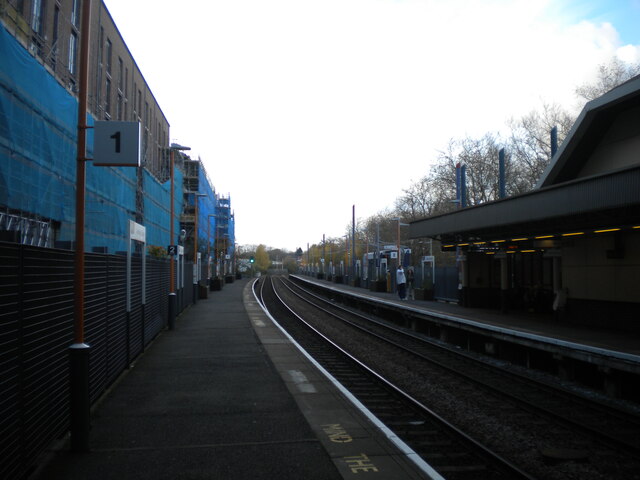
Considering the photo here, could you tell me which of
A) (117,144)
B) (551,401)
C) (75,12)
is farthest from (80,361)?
(75,12)

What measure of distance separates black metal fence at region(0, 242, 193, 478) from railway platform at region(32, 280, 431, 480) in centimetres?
37

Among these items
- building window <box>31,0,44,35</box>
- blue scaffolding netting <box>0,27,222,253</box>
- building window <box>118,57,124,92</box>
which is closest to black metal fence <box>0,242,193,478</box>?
blue scaffolding netting <box>0,27,222,253</box>

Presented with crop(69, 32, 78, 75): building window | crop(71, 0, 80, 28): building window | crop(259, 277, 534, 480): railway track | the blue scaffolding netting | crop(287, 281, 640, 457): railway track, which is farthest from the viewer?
crop(69, 32, 78, 75): building window

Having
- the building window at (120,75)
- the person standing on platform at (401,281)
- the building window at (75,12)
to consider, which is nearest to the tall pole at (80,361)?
the building window at (75,12)

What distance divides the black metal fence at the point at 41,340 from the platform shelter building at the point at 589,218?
10.0 m

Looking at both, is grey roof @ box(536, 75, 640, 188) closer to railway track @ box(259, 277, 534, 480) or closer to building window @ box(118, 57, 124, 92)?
railway track @ box(259, 277, 534, 480)

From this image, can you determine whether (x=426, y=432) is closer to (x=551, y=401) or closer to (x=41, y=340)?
(x=551, y=401)

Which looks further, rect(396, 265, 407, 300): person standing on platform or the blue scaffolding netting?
rect(396, 265, 407, 300): person standing on platform

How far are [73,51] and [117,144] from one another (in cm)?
2261

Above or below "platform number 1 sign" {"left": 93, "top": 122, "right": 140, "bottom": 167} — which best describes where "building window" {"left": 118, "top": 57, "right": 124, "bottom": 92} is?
above

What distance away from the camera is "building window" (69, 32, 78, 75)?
25.4 metres

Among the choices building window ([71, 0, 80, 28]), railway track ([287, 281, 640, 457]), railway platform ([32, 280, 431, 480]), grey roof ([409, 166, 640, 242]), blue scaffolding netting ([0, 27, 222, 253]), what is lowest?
railway track ([287, 281, 640, 457])

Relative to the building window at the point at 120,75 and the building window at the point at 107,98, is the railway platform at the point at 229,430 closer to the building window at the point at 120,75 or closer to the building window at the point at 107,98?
the building window at the point at 107,98

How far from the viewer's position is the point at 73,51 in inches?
1015
